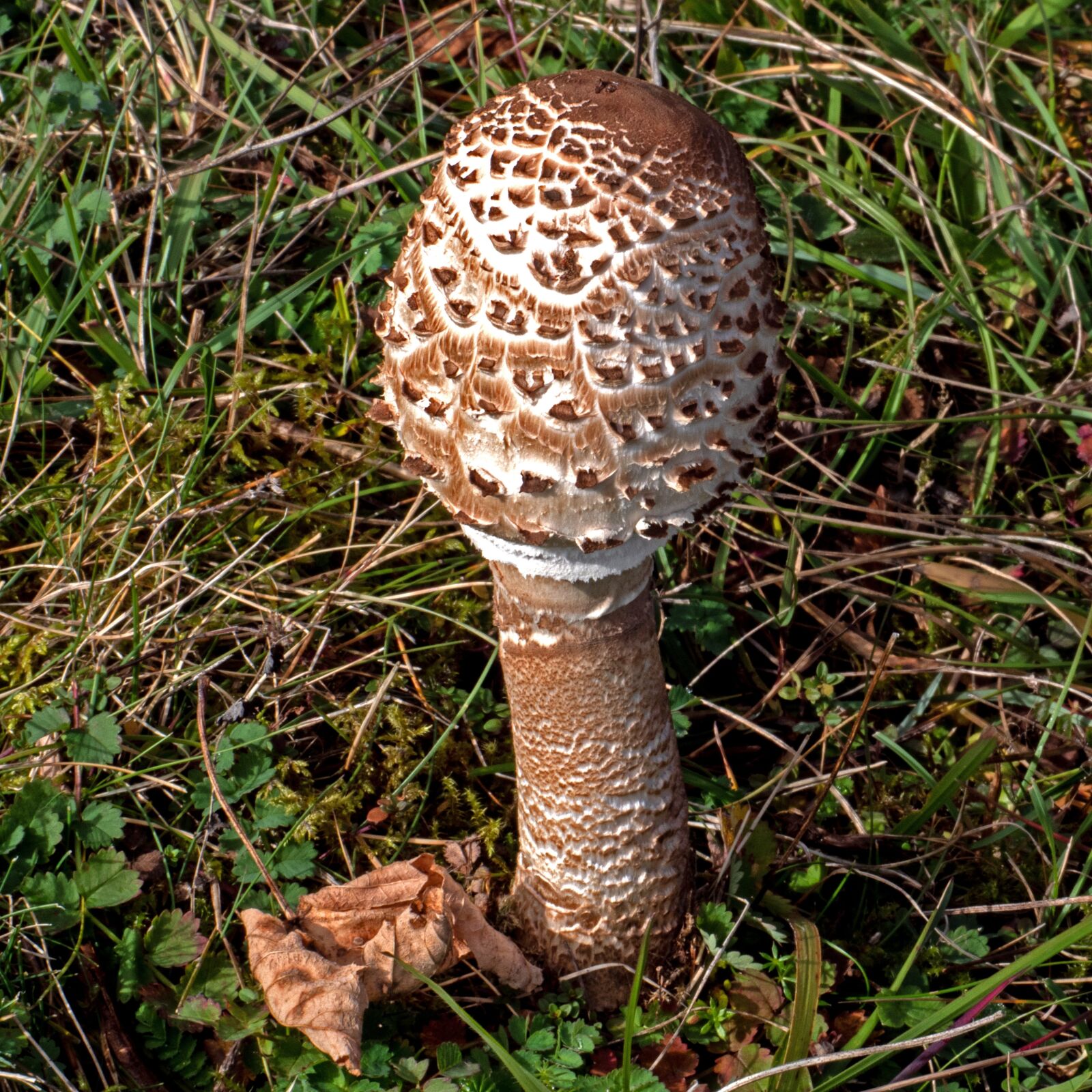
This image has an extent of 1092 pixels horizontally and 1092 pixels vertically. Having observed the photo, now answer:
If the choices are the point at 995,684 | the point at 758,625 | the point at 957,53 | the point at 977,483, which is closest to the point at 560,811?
the point at 758,625

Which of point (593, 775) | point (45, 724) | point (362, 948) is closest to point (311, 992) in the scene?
point (362, 948)

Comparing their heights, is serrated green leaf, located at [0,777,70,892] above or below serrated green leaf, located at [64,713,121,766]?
below

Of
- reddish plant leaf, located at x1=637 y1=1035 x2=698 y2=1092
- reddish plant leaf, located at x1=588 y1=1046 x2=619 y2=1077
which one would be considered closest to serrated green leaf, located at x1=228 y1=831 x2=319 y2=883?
reddish plant leaf, located at x1=588 y1=1046 x2=619 y2=1077

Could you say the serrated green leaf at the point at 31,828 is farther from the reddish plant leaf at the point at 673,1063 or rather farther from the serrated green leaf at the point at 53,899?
the reddish plant leaf at the point at 673,1063

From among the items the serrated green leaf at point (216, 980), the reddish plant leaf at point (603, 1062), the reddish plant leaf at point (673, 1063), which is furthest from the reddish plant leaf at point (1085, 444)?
the serrated green leaf at point (216, 980)

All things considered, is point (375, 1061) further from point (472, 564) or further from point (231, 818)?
point (472, 564)

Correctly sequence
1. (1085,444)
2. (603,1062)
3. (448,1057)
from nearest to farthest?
(448,1057)
(603,1062)
(1085,444)

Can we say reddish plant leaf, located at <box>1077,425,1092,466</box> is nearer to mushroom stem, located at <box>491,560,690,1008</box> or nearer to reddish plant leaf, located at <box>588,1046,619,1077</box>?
mushroom stem, located at <box>491,560,690,1008</box>
